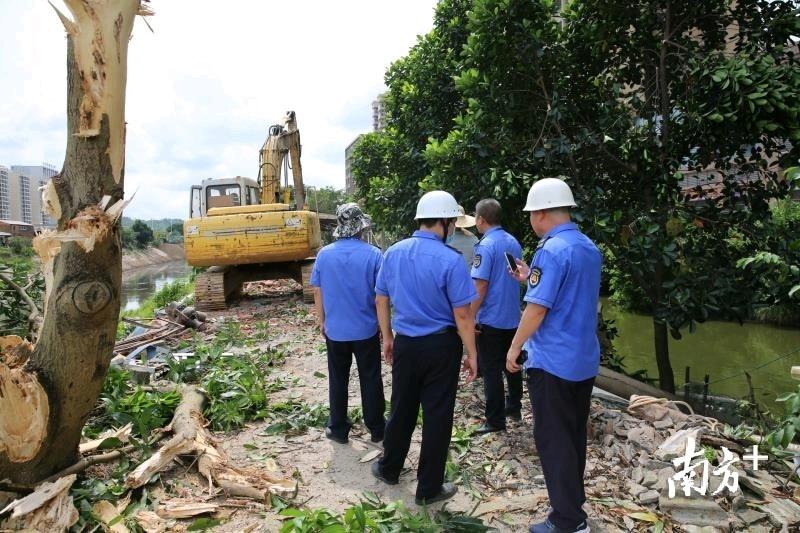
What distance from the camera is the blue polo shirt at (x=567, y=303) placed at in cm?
291

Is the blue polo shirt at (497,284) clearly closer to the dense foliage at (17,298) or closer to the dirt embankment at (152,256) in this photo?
the dense foliage at (17,298)

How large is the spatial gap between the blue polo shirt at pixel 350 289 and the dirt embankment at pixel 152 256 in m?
43.6

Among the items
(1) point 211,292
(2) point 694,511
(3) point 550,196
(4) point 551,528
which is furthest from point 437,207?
(1) point 211,292

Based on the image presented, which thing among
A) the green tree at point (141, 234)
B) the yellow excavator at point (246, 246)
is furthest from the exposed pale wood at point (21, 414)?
the green tree at point (141, 234)

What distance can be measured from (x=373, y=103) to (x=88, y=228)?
96.0 metres

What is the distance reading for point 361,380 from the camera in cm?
421

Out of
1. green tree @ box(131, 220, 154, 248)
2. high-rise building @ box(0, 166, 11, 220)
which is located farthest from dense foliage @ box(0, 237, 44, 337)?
high-rise building @ box(0, 166, 11, 220)

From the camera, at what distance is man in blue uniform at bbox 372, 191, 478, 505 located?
129 inches

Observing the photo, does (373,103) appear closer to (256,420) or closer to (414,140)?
(414,140)

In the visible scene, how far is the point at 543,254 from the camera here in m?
2.97

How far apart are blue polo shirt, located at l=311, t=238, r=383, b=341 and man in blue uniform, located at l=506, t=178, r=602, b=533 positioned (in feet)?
4.71

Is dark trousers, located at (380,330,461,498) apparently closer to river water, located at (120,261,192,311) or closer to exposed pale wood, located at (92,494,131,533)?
exposed pale wood, located at (92,494,131,533)

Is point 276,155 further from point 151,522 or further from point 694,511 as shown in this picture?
point 694,511

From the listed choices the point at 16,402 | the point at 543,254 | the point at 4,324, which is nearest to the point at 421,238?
the point at 543,254
